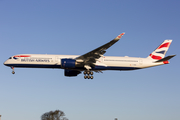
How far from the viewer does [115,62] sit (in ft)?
161

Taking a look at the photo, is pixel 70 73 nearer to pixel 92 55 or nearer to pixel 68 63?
pixel 68 63

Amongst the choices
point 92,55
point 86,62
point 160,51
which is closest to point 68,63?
point 86,62

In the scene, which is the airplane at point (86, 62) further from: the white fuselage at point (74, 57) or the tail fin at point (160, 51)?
the tail fin at point (160, 51)

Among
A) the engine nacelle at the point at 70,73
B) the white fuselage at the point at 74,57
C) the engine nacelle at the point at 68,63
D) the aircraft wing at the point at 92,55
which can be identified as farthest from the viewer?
the engine nacelle at the point at 70,73

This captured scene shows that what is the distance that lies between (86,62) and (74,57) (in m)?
3.05

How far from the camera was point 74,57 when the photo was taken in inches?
1939

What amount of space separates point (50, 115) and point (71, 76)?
30.0ft

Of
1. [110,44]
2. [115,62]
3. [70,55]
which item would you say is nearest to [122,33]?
[110,44]

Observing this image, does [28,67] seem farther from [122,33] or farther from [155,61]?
[155,61]

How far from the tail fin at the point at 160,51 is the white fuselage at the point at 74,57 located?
7.38 ft

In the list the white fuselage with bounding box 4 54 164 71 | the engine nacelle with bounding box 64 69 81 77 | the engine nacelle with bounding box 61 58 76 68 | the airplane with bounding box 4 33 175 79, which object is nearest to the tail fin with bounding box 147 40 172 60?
the airplane with bounding box 4 33 175 79

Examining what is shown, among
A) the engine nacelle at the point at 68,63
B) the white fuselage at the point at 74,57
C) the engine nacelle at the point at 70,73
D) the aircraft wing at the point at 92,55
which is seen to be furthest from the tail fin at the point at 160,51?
the engine nacelle at the point at 68,63

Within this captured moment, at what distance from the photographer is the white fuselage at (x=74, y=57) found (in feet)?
156

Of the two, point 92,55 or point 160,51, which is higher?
point 160,51
